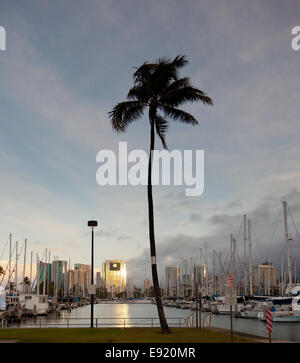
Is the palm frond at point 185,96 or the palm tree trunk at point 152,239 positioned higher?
the palm frond at point 185,96

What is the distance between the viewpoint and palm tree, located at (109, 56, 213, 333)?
31.2m

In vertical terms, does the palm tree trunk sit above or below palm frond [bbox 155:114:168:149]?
below

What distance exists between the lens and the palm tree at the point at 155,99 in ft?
102

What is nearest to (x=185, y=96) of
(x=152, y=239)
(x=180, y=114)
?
(x=180, y=114)

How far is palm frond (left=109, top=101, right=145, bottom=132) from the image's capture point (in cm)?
3197

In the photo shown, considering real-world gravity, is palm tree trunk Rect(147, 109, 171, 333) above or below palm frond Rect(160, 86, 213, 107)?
below

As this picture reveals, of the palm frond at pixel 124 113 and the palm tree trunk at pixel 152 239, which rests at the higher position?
the palm frond at pixel 124 113

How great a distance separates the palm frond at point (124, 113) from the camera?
105ft

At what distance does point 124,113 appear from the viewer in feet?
106

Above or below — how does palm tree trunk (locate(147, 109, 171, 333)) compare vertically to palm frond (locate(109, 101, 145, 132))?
below

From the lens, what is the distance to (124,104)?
32.1 metres

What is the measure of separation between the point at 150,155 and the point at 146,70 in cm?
629

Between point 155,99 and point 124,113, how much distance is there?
2.62m
